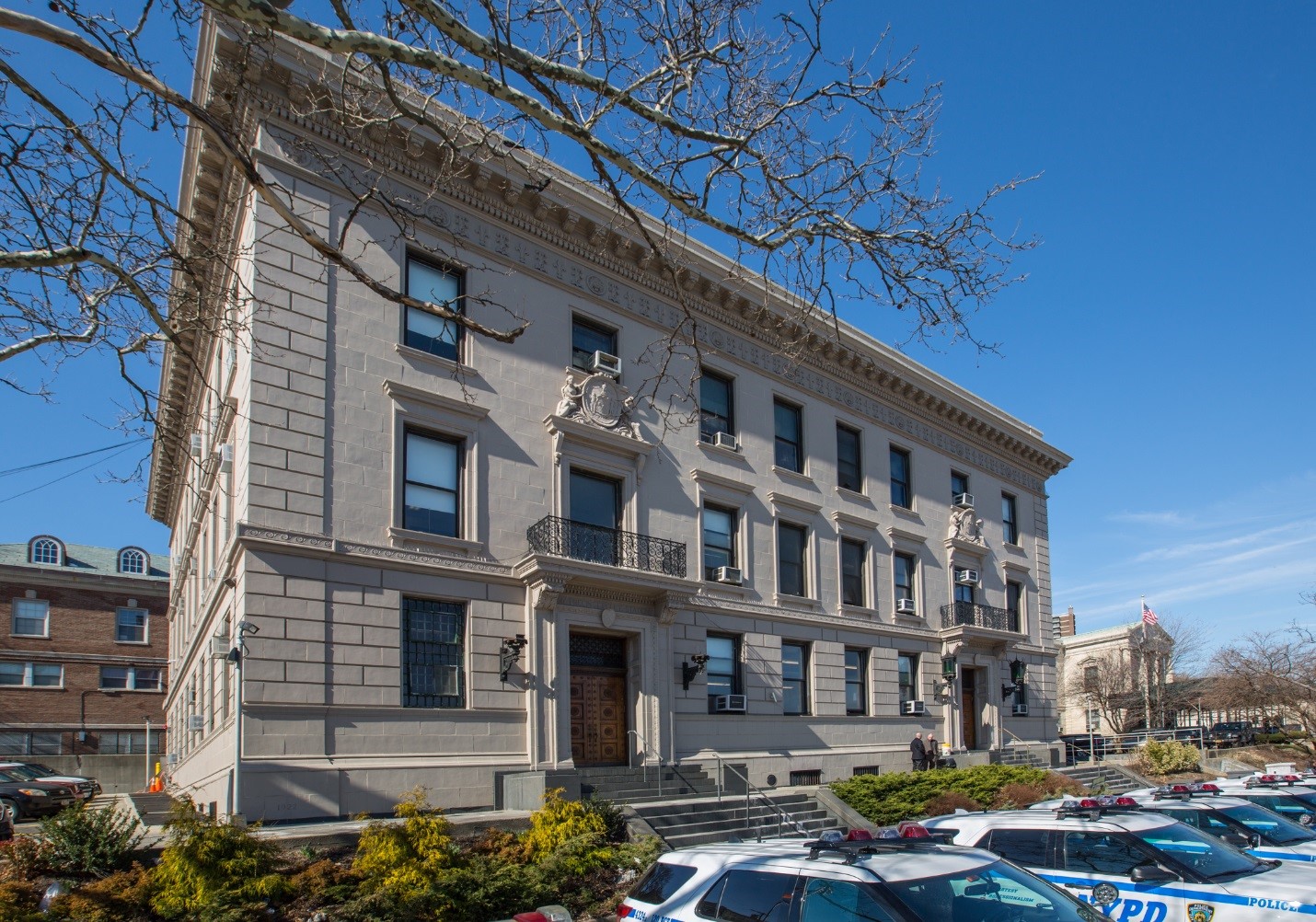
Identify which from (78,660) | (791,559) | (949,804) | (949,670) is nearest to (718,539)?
(791,559)

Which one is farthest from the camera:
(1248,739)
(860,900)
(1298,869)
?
(1248,739)

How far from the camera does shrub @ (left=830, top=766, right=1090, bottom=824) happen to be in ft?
68.9

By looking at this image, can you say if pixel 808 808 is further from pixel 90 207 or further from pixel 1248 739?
pixel 1248 739

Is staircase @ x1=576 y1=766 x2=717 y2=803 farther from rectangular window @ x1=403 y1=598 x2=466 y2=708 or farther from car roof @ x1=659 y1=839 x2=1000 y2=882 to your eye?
car roof @ x1=659 y1=839 x2=1000 y2=882

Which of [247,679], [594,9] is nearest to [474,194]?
[247,679]

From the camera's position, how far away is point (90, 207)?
10250 millimetres

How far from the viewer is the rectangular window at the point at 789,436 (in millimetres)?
27812

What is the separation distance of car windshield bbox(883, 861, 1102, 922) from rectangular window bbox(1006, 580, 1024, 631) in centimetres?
3127

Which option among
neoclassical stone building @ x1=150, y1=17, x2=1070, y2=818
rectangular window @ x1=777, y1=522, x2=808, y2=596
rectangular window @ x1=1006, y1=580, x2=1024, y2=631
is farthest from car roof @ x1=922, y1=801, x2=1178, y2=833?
rectangular window @ x1=1006, y1=580, x2=1024, y2=631

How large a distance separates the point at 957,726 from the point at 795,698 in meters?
7.76

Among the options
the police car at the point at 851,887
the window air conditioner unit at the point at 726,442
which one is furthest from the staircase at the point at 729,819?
the police car at the point at 851,887

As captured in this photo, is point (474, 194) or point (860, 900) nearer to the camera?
point (860, 900)

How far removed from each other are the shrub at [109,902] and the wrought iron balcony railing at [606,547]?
10086 millimetres

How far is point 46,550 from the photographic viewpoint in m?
51.3
